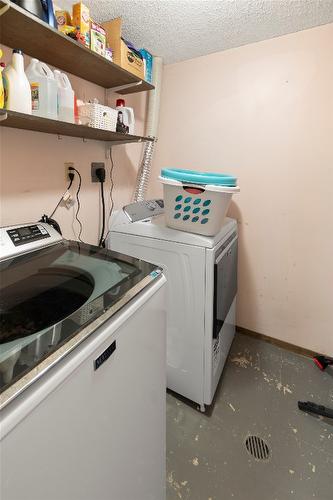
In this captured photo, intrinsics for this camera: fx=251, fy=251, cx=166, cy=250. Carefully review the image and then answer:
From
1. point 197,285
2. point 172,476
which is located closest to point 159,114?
point 197,285

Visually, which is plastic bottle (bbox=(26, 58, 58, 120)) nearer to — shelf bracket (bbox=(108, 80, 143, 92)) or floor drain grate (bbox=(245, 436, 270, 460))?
shelf bracket (bbox=(108, 80, 143, 92))

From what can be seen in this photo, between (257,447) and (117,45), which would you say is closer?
(257,447)

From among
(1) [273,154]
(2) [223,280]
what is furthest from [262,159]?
(2) [223,280]

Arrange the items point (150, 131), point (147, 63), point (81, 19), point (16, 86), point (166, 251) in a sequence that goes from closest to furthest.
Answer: point (16, 86)
point (81, 19)
point (166, 251)
point (147, 63)
point (150, 131)

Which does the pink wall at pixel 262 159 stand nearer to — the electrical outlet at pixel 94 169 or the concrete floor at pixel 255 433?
the electrical outlet at pixel 94 169

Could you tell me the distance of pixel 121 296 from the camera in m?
0.78

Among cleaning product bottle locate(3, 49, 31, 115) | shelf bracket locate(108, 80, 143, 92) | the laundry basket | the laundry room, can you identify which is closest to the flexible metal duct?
the laundry room

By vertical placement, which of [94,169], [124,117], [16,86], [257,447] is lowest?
[257,447]

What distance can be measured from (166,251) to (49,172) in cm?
82

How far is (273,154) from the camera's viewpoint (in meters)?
1.88

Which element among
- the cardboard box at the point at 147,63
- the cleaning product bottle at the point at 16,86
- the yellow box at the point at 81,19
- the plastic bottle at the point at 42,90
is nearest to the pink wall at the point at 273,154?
the cardboard box at the point at 147,63

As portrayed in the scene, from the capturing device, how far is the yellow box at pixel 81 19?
125 centimetres

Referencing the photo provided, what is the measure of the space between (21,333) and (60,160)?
3.69ft

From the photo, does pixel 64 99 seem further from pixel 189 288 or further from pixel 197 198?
pixel 189 288
